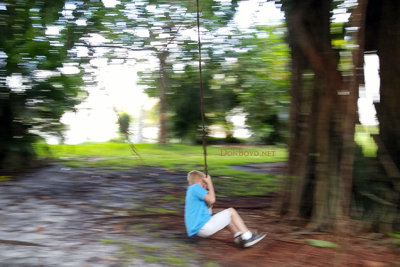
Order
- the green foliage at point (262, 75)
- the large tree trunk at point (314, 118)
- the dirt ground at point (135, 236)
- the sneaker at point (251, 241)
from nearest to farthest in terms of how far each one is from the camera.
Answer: the dirt ground at point (135, 236) < the sneaker at point (251, 241) < the large tree trunk at point (314, 118) < the green foliage at point (262, 75)

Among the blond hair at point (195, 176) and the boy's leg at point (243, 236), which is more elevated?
the blond hair at point (195, 176)

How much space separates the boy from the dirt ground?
8.3 inches

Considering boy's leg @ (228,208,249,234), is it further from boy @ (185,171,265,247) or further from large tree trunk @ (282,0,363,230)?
large tree trunk @ (282,0,363,230)

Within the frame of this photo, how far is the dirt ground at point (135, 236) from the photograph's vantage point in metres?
5.86

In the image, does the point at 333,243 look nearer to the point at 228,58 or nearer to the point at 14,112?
the point at 14,112

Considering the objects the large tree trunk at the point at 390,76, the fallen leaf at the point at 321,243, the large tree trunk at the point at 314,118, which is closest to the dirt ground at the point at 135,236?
the fallen leaf at the point at 321,243

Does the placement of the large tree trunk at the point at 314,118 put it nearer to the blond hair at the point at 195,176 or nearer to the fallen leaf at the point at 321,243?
the fallen leaf at the point at 321,243

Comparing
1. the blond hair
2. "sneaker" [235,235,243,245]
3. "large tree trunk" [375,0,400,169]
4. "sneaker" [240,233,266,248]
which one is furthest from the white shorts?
"large tree trunk" [375,0,400,169]

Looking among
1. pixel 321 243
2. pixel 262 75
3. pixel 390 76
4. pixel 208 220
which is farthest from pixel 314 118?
pixel 262 75

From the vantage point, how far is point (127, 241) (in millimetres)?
6621

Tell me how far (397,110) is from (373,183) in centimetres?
129

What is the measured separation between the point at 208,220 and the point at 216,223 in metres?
0.15

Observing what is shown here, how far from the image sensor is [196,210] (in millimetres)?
6473

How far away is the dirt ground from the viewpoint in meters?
5.86
